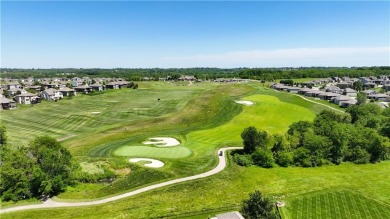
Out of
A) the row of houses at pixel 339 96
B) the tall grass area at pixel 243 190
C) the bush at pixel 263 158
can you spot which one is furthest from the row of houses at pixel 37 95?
the row of houses at pixel 339 96

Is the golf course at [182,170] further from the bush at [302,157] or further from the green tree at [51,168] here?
the bush at [302,157]

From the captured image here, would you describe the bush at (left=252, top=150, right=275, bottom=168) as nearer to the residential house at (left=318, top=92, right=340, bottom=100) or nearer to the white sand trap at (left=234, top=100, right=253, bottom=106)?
the white sand trap at (left=234, top=100, right=253, bottom=106)

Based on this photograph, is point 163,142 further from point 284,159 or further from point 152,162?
point 284,159

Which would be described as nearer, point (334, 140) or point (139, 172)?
point (139, 172)

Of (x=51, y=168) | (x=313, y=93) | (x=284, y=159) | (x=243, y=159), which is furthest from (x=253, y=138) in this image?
(x=313, y=93)

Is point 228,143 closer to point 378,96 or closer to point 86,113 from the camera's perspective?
point 86,113

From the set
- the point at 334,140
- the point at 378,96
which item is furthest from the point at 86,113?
the point at 378,96

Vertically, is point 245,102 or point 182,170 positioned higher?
point 245,102
